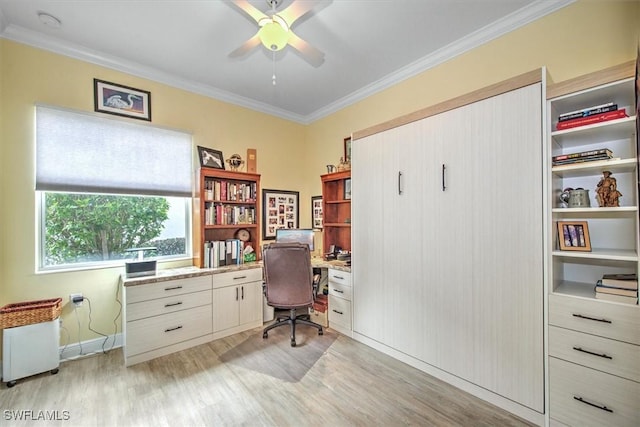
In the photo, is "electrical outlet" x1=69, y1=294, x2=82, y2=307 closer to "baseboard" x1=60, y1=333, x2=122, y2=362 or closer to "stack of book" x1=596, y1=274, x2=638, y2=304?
"baseboard" x1=60, y1=333, x2=122, y2=362

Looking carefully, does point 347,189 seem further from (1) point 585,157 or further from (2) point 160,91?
(2) point 160,91

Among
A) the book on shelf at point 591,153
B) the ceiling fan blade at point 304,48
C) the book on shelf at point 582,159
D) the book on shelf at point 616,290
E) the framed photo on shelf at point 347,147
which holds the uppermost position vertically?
the ceiling fan blade at point 304,48

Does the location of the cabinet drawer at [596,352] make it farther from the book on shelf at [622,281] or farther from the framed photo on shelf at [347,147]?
the framed photo on shelf at [347,147]

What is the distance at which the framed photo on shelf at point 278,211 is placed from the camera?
3.87m

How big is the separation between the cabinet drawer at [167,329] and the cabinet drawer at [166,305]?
41 mm

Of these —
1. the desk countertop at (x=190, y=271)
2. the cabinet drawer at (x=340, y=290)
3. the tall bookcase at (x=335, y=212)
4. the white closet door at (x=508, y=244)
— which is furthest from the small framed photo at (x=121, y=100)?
the white closet door at (x=508, y=244)

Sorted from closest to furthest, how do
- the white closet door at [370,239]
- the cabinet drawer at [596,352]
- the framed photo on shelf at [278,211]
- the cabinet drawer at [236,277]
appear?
the cabinet drawer at [596,352] → the white closet door at [370,239] → the cabinet drawer at [236,277] → the framed photo on shelf at [278,211]

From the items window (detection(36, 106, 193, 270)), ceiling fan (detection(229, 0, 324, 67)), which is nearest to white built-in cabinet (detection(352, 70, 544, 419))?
ceiling fan (detection(229, 0, 324, 67))

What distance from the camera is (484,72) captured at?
2.34m

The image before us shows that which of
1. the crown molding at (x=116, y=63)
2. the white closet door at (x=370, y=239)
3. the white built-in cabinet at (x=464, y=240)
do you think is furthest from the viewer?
the white closet door at (x=370, y=239)

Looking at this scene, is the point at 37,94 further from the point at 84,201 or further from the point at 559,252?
the point at 559,252

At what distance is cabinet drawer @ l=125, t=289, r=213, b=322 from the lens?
2.37 m

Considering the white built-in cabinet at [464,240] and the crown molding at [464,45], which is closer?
the white built-in cabinet at [464,240]

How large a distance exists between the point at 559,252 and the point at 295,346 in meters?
2.33
